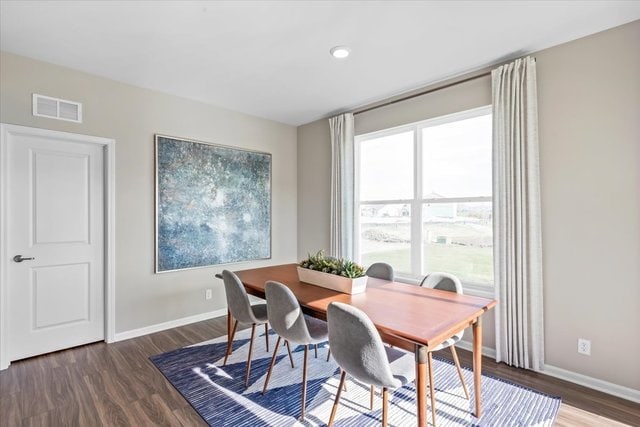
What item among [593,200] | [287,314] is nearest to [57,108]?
[287,314]

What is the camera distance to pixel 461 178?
3205mm

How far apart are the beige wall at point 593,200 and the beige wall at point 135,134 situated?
3.42 meters

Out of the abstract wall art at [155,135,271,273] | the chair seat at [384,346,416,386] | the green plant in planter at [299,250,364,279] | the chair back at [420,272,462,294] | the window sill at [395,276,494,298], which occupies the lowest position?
the chair seat at [384,346,416,386]

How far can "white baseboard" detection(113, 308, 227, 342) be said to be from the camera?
3.31m

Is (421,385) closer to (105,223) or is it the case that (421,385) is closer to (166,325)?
(166,325)

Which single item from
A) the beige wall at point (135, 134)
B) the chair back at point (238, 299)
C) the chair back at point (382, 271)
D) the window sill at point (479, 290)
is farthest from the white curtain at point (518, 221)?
the beige wall at point (135, 134)

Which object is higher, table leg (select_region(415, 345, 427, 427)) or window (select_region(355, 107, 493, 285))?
window (select_region(355, 107, 493, 285))

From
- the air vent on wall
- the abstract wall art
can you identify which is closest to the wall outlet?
the abstract wall art

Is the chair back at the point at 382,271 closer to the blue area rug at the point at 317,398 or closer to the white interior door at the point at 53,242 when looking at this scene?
the blue area rug at the point at 317,398

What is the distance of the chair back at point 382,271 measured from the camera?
283 cm

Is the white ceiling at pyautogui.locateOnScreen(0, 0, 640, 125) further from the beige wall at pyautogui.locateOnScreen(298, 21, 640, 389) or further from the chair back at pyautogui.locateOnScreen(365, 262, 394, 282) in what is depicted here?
the chair back at pyautogui.locateOnScreen(365, 262, 394, 282)

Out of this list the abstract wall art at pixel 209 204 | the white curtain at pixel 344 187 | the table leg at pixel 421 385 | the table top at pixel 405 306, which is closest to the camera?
the table leg at pixel 421 385

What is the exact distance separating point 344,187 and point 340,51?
5.90 feet

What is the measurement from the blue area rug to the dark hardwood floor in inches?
4.4
